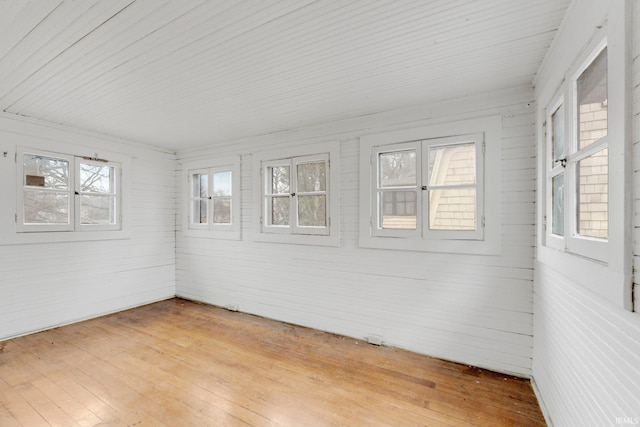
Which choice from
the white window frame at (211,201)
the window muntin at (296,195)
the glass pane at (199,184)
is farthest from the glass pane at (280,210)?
the glass pane at (199,184)

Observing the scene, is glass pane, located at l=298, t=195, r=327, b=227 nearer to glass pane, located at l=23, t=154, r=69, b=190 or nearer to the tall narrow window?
the tall narrow window

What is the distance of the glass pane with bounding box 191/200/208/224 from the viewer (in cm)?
499

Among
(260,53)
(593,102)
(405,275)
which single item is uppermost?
(260,53)

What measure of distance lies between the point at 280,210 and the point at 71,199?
2797 millimetres

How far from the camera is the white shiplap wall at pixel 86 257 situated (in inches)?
134

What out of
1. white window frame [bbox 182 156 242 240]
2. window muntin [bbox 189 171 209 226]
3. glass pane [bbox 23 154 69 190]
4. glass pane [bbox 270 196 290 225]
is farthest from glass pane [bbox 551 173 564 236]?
glass pane [bbox 23 154 69 190]

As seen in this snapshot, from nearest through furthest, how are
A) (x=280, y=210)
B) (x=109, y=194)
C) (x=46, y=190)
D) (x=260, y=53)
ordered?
(x=260, y=53), (x=46, y=190), (x=280, y=210), (x=109, y=194)

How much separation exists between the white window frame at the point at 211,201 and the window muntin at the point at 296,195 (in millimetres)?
527

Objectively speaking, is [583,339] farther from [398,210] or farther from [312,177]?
[312,177]

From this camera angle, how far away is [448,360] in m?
2.91

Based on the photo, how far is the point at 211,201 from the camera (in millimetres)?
4801

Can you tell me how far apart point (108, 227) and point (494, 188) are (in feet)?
16.5

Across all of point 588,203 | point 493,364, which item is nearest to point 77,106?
point 588,203

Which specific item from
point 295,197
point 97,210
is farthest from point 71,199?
point 295,197
